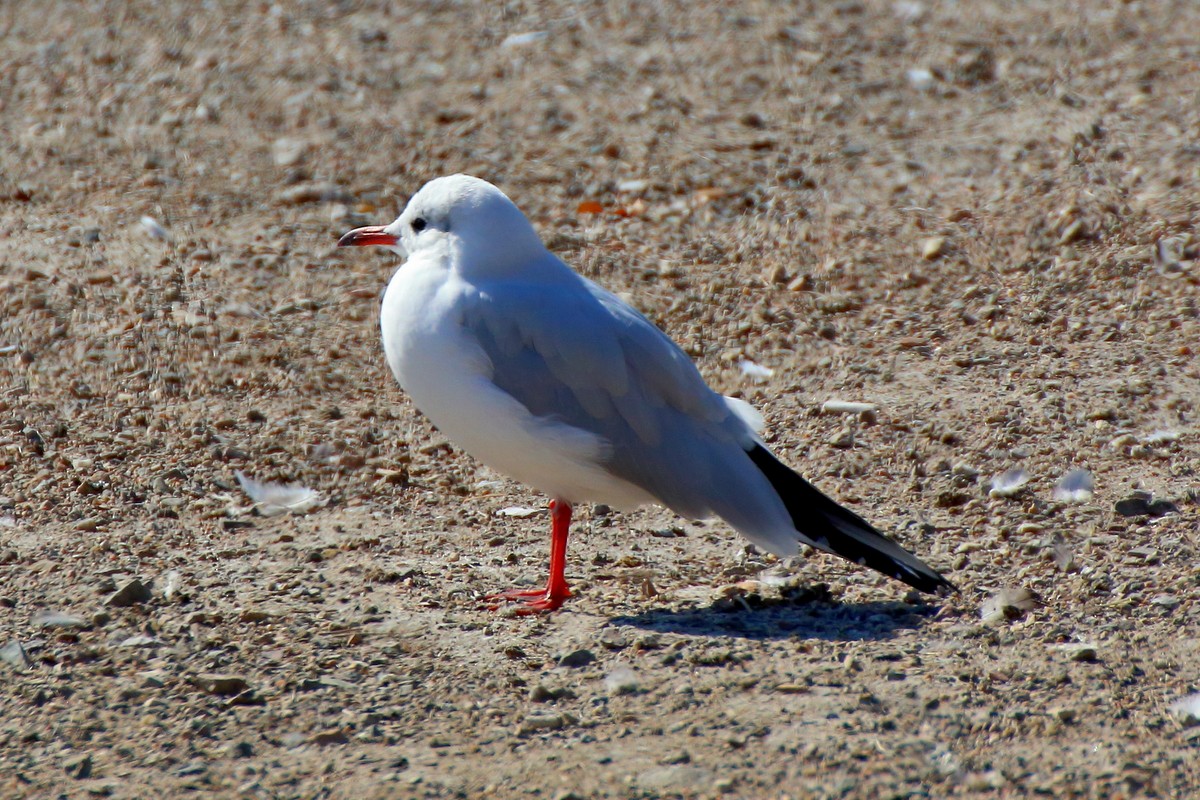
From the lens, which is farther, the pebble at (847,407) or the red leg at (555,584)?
the pebble at (847,407)

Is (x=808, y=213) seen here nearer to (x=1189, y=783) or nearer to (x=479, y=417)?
(x=479, y=417)

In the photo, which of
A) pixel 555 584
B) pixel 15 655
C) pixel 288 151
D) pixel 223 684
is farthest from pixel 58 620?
pixel 288 151

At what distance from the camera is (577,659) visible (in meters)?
4.12

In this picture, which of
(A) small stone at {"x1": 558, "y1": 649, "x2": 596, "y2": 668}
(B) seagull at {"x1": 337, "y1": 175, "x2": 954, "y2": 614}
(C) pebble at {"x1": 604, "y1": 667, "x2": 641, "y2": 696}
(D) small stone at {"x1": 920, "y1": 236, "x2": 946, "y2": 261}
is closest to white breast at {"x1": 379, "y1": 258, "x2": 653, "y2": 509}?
(B) seagull at {"x1": 337, "y1": 175, "x2": 954, "y2": 614}

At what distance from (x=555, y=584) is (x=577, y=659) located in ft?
1.52

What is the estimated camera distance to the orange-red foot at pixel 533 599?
446 cm

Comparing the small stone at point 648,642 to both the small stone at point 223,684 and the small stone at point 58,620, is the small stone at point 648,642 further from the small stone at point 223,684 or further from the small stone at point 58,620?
the small stone at point 58,620

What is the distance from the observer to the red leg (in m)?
4.50

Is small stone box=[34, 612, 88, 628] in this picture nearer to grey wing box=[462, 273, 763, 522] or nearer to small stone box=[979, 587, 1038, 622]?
grey wing box=[462, 273, 763, 522]

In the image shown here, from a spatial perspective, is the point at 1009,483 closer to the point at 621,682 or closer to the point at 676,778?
the point at 621,682

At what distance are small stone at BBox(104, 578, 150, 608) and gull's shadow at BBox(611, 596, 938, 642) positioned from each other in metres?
1.36

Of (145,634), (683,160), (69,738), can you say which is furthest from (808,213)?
(69,738)

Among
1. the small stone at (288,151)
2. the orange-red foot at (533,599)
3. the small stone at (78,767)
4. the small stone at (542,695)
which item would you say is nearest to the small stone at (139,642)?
the small stone at (78,767)

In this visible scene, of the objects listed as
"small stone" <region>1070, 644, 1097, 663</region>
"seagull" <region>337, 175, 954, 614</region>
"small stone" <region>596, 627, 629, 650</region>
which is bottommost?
"small stone" <region>1070, 644, 1097, 663</region>
